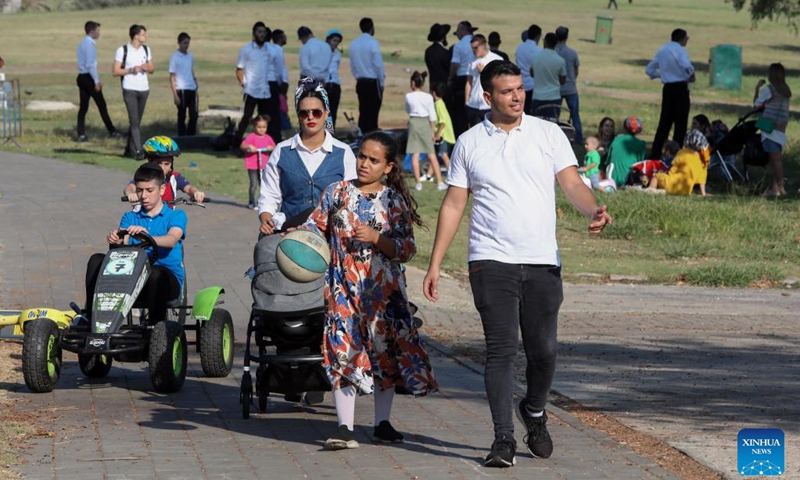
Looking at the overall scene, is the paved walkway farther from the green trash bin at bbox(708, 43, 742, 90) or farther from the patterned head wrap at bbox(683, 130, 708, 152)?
the green trash bin at bbox(708, 43, 742, 90)

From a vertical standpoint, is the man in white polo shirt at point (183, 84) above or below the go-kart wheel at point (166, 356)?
above

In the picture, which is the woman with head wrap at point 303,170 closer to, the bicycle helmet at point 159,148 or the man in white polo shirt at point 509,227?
the man in white polo shirt at point 509,227

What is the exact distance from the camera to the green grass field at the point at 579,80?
14.4m

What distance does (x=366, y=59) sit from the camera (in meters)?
21.1

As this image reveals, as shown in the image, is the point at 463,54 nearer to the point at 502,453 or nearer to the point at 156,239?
the point at 156,239

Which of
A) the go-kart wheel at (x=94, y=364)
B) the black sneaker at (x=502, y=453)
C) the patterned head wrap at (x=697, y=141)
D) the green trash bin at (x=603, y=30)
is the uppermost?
the green trash bin at (x=603, y=30)

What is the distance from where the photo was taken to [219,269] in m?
12.6

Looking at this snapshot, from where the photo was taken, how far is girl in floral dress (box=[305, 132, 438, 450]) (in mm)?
6688

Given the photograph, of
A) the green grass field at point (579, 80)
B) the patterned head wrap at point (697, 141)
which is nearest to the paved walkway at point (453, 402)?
the green grass field at point (579, 80)

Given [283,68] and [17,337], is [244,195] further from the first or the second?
[17,337]

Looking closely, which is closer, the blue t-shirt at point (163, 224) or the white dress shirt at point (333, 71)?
the blue t-shirt at point (163, 224)

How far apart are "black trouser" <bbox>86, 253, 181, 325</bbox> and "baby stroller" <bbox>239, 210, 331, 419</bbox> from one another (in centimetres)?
116

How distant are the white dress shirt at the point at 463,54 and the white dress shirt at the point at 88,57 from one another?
6.16 m

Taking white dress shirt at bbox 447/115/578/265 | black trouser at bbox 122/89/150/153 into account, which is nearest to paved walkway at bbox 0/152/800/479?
white dress shirt at bbox 447/115/578/265
